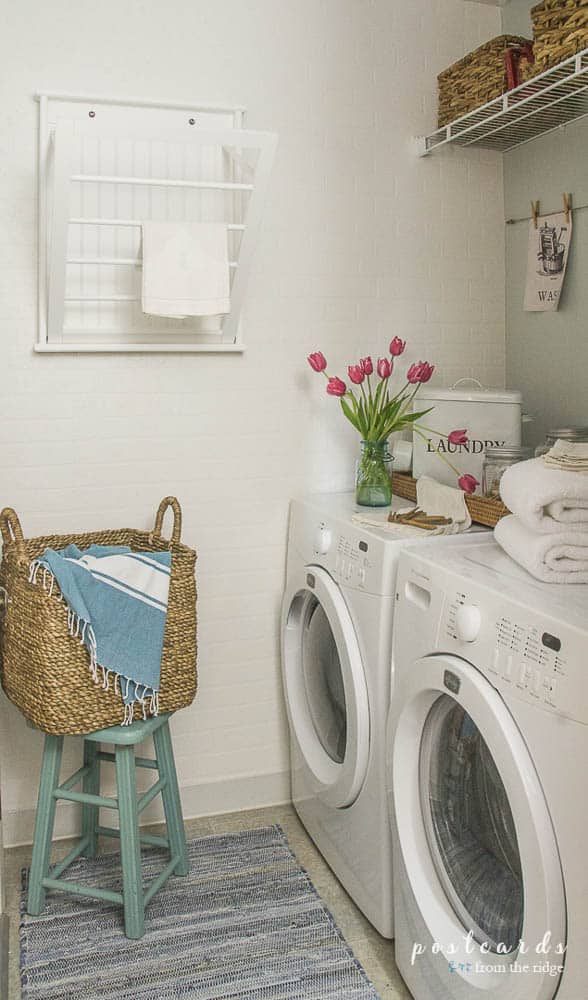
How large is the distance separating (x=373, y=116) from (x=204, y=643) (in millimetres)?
1567

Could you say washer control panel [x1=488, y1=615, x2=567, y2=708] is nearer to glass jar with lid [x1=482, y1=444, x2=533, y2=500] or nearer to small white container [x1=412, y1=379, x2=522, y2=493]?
glass jar with lid [x1=482, y1=444, x2=533, y2=500]

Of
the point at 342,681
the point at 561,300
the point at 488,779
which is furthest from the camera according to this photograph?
the point at 561,300

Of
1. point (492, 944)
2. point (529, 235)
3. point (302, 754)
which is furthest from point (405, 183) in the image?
point (492, 944)

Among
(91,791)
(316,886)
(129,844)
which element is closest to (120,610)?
(129,844)

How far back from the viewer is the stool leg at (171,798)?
7.28 ft

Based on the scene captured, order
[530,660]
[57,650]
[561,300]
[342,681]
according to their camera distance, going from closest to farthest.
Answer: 1. [530,660]
2. [57,650]
3. [342,681]
4. [561,300]

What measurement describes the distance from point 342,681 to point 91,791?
716 mm

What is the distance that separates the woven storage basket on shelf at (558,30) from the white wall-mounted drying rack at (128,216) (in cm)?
68

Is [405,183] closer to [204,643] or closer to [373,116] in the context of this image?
[373,116]

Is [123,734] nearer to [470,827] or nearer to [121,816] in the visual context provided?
[121,816]

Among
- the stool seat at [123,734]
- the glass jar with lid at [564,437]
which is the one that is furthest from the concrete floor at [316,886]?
Answer: the glass jar with lid at [564,437]

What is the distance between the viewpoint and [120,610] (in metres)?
2.00

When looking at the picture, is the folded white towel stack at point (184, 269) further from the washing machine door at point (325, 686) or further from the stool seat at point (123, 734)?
→ the stool seat at point (123, 734)

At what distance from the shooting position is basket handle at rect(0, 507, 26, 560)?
6.90ft
